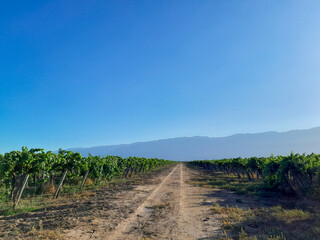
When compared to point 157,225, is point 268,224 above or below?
below

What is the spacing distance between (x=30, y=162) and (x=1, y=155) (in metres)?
1.86

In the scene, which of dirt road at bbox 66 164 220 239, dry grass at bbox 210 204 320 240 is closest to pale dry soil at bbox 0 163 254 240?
dirt road at bbox 66 164 220 239

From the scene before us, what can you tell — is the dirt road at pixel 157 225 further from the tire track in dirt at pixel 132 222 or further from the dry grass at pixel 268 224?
the dry grass at pixel 268 224

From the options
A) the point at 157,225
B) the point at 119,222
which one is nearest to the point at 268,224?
the point at 157,225

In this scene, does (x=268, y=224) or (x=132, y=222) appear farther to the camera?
(x=132, y=222)

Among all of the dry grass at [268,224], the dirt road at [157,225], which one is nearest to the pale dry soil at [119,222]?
the dirt road at [157,225]

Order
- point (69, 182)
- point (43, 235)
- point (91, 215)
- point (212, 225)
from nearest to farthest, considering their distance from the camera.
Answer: point (43, 235)
point (212, 225)
point (91, 215)
point (69, 182)

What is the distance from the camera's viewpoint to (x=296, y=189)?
50.2 feet

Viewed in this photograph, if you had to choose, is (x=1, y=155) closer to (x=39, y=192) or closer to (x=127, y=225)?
(x=39, y=192)

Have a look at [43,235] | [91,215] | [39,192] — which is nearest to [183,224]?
[91,215]

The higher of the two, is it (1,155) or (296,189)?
(1,155)

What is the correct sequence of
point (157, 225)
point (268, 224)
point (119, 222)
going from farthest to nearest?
point (119, 222) → point (157, 225) → point (268, 224)

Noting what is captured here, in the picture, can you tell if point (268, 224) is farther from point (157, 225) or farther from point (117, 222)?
point (117, 222)

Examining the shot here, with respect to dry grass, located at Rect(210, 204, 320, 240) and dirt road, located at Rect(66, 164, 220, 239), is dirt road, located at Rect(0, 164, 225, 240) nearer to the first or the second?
dirt road, located at Rect(66, 164, 220, 239)
